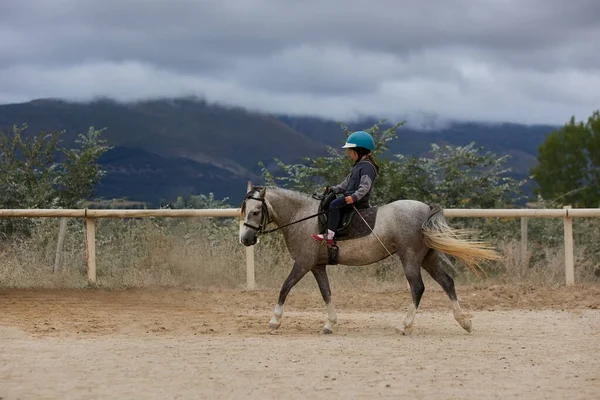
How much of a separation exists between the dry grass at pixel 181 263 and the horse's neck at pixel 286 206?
3751mm

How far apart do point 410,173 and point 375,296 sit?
241 inches

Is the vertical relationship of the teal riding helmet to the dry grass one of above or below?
above

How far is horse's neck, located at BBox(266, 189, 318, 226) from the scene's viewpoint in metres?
9.92

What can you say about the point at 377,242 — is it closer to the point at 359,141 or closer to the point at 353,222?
the point at 353,222

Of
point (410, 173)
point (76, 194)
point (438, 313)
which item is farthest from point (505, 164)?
point (76, 194)

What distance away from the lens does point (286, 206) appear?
9969 millimetres

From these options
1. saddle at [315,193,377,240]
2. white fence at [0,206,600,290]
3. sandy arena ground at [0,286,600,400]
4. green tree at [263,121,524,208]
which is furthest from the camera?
green tree at [263,121,524,208]

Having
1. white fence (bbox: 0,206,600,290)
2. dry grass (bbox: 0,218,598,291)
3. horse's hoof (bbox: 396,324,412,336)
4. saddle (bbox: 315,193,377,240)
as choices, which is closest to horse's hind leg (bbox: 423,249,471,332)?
horse's hoof (bbox: 396,324,412,336)

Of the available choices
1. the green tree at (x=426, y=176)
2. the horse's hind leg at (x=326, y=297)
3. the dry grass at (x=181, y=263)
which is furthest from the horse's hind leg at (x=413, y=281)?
the green tree at (x=426, y=176)

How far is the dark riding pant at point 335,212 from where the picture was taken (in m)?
9.51

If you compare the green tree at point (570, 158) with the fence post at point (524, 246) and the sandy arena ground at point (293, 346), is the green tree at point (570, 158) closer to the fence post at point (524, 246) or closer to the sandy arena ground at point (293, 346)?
the fence post at point (524, 246)

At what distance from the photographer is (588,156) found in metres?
62.7

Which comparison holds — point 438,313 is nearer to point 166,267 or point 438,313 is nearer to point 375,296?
point 375,296

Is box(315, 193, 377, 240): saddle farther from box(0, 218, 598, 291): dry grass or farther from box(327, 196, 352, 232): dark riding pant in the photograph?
box(0, 218, 598, 291): dry grass
